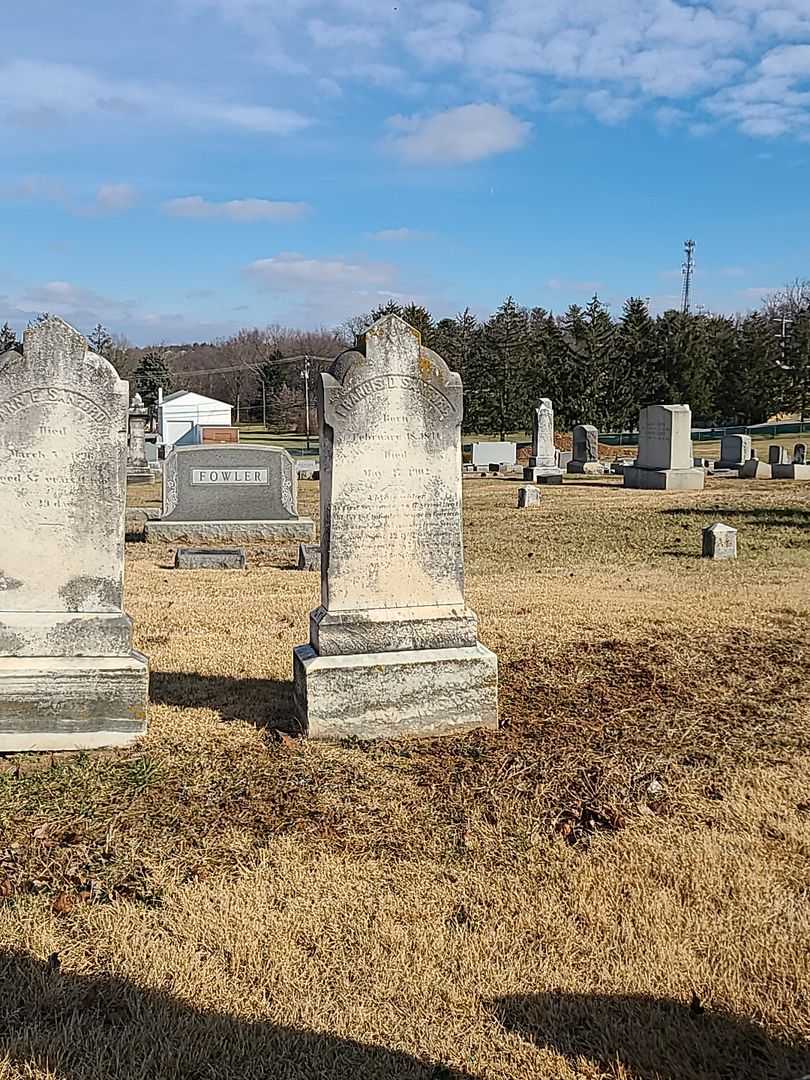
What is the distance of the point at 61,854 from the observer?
410 centimetres

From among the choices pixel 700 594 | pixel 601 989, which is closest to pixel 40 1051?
pixel 601 989

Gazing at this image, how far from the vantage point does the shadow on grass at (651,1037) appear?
283 centimetres

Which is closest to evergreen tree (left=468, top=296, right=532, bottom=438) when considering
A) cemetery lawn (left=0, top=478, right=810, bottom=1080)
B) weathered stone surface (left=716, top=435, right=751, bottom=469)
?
weathered stone surface (left=716, top=435, right=751, bottom=469)

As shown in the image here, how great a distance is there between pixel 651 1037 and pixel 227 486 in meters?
12.4

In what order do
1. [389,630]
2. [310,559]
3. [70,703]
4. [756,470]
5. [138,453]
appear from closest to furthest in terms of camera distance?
[70,703] → [389,630] → [310,559] → [756,470] → [138,453]

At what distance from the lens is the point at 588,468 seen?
29.9 m

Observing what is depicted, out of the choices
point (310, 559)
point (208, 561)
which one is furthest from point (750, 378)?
point (208, 561)

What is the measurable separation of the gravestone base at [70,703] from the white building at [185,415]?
175ft

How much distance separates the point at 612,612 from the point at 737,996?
593cm

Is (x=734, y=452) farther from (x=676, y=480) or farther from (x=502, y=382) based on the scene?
(x=502, y=382)

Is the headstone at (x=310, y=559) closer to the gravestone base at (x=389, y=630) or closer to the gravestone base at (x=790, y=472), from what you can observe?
the gravestone base at (x=389, y=630)

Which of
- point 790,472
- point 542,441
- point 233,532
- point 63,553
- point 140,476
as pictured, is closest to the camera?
point 63,553

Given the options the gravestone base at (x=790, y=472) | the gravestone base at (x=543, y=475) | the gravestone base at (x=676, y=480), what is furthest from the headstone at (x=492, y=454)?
the gravestone base at (x=790, y=472)

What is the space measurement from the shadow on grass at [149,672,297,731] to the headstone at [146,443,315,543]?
7.80m
